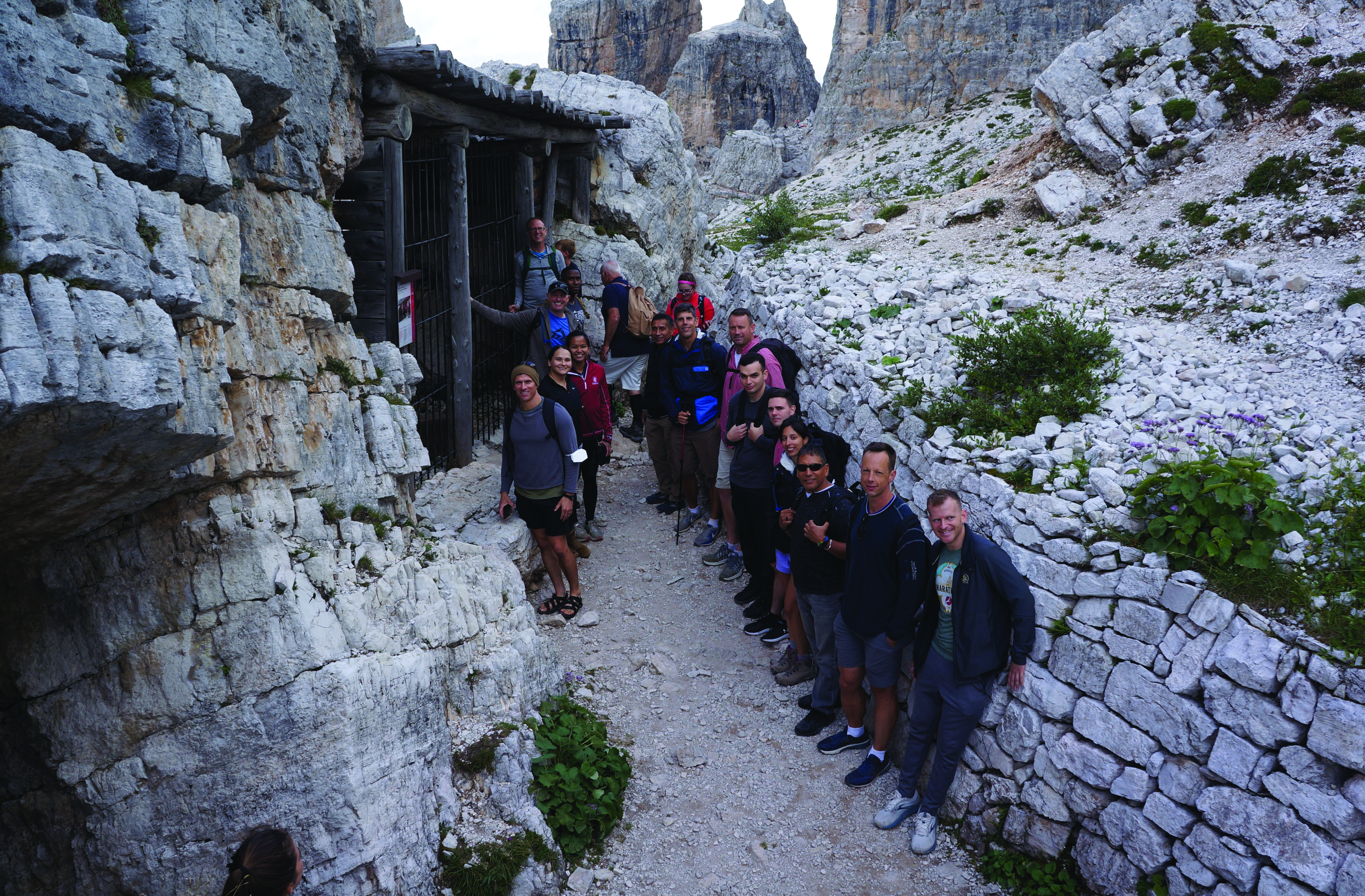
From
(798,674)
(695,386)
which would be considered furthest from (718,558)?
(798,674)

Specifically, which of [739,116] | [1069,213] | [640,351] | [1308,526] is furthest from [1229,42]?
[739,116]

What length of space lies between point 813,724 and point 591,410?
138 inches

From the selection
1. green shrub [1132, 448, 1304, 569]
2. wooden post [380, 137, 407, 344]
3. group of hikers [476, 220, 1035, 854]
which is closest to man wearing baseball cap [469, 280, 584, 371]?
group of hikers [476, 220, 1035, 854]

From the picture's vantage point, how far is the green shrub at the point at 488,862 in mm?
4648

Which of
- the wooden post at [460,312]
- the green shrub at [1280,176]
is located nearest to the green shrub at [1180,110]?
the green shrub at [1280,176]

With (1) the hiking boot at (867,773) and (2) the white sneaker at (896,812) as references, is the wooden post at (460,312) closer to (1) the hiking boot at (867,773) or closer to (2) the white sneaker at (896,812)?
(1) the hiking boot at (867,773)

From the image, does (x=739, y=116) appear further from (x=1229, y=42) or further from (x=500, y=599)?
(x=500, y=599)

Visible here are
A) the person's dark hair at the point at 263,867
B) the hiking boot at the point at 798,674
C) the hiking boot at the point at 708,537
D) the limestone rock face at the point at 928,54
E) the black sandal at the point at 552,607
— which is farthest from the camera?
the limestone rock face at the point at 928,54

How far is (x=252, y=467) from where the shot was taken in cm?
455

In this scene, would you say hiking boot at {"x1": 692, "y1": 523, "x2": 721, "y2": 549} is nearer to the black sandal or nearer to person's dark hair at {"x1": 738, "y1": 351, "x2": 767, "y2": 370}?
the black sandal

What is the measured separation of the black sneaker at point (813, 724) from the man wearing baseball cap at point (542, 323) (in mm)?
4367

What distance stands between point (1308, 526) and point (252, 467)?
18.4ft

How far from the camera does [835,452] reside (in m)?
5.97

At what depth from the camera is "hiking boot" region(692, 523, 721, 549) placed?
8.20 meters
